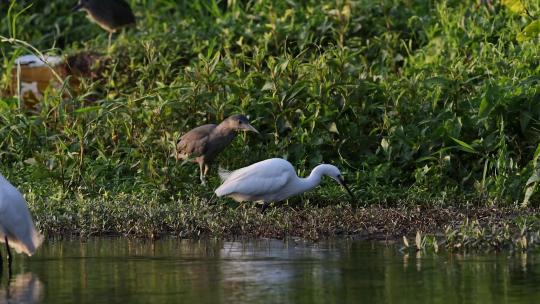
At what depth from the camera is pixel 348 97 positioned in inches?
479

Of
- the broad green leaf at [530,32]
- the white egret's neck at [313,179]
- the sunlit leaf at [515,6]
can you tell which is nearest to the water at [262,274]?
the white egret's neck at [313,179]

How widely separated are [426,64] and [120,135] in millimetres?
3369

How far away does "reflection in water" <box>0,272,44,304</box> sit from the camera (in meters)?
7.14

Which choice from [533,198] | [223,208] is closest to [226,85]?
[223,208]

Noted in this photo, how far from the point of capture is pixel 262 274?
7949 millimetres

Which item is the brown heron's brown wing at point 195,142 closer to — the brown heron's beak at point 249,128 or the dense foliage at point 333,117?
the dense foliage at point 333,117

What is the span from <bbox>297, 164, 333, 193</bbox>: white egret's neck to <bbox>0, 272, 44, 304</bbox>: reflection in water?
329cm

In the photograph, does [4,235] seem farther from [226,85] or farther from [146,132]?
[226,85]

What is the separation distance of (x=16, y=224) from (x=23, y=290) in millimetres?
1226

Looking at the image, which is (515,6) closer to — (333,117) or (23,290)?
(333,117)

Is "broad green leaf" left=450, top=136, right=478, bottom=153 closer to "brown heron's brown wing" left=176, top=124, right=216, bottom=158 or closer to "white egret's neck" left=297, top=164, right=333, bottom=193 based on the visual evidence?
"white egret's neck" left=297, top=164, right=333, bottom=193

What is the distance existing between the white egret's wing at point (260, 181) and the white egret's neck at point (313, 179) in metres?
0.11

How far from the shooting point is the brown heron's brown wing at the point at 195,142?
11547 mm

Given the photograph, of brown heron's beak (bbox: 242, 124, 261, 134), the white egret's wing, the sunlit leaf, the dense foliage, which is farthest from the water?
the sunlit leaf
